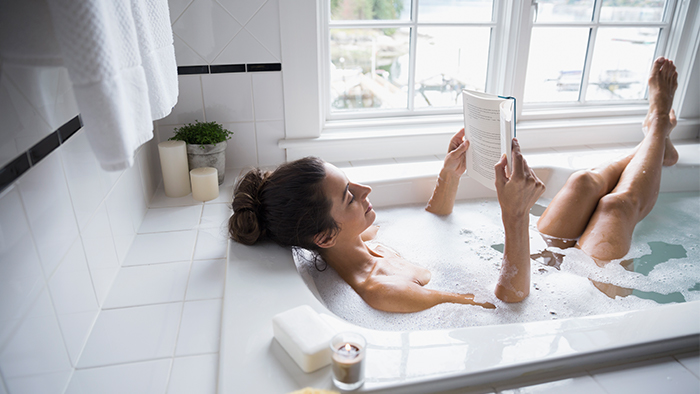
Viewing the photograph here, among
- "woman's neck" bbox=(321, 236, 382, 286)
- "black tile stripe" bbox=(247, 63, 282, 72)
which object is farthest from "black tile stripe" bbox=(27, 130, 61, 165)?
"black tile stripe" bbox=(247, 63, 282, 72)

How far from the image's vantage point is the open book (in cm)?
119

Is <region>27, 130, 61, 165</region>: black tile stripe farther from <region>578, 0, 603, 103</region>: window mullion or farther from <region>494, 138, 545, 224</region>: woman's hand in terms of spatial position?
<region>578, 0, 603, 103</region>: window mullion

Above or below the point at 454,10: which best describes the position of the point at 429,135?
below

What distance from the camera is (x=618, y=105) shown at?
8.59 feet

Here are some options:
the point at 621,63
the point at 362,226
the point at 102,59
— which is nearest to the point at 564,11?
the point at 621,63

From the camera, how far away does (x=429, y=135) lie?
2246 mm

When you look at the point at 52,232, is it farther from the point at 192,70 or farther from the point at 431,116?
the point at 431,116

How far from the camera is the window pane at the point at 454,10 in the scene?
2.23 metres

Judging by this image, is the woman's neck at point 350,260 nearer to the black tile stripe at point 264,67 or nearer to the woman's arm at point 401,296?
the woman's arm at point 401,296

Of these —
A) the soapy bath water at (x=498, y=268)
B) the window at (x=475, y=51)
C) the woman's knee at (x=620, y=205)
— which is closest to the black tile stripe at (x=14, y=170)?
the soapy bath water at (x=498, y=268)

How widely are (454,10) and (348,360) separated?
1991 mm

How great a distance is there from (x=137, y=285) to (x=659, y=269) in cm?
163

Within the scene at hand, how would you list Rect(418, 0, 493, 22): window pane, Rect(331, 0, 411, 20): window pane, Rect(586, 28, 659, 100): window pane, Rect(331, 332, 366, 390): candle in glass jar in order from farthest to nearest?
Rect(586, 28, 659, 100): window pane
Rect(418, 0, 493, 22): window pane
Rect(331, 0, 411, 20): window pane
Rect(331, 332, 366, 390): candle in glass jar

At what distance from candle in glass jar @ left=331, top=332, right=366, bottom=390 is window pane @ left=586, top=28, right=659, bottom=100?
2372 mm
